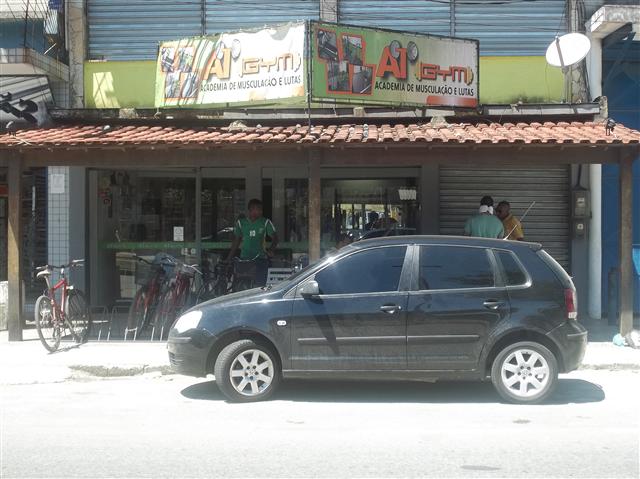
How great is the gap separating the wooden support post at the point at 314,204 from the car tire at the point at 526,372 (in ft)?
11.6

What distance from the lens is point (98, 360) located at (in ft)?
28.8

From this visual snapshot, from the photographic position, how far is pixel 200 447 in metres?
5.36

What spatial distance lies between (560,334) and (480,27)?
284 inches

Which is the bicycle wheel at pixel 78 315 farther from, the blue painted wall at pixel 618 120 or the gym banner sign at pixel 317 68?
the blue painted wall at pixel 618 120

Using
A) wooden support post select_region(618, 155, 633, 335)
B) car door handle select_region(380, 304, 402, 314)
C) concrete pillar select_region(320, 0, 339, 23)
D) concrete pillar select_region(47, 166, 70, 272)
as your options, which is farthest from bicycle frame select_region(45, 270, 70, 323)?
wooden support post select_region(618, 155, 633, 335)

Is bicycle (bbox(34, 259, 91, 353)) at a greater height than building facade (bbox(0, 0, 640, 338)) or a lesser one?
lesser

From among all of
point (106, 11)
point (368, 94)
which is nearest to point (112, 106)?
point (106, 11)

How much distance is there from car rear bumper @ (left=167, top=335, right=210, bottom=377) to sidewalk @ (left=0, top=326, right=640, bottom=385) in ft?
5.33

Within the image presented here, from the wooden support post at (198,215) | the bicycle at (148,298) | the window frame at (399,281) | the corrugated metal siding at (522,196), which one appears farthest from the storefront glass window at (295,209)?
the window frame at (399,281)

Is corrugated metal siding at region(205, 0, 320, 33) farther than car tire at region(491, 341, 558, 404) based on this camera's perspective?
Yes

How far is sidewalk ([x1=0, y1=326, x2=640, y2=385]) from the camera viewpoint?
27.3 feet

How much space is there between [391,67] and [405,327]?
5441mm

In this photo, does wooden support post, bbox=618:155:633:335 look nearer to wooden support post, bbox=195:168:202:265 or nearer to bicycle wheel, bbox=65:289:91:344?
wooden support post, bbox=195:168:202:265

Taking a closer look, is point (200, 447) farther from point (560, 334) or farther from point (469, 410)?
point (560, 334)
